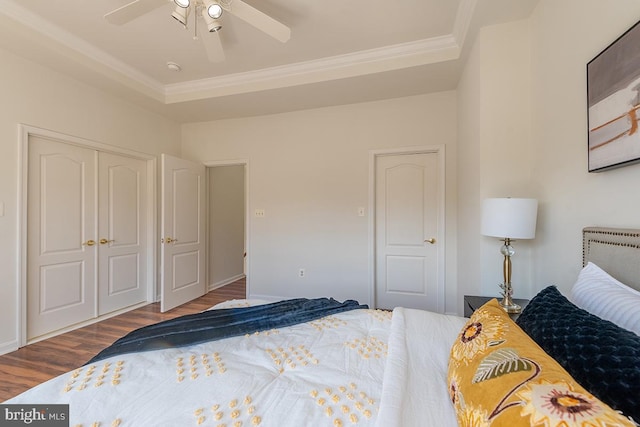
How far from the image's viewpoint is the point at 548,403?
0.53m

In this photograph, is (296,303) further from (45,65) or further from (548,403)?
(45,65)

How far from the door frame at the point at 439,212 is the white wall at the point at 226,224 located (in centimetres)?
255

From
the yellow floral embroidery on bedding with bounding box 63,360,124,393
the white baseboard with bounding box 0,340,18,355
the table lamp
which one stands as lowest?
the white baseboard with bounding box 0,340,18,355

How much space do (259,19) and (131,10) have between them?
79 cm

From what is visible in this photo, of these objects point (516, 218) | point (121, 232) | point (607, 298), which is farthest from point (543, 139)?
point (121, 232)

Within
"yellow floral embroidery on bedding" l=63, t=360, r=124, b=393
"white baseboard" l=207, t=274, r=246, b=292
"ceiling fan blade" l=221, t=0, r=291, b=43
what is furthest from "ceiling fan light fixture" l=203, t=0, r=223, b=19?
"white baseboard" l=207, t=274, r=246, b=292

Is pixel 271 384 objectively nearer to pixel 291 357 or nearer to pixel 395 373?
pixel 291 357

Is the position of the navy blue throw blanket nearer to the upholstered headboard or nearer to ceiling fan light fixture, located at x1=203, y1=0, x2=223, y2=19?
the upholstered headboard

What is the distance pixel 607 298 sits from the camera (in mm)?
977

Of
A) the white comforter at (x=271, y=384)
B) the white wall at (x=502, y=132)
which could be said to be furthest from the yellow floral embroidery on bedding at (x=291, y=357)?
the white wall at (x=502, y=132)

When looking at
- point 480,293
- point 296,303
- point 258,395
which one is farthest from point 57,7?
point 480,293

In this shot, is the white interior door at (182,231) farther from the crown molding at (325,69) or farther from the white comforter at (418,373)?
the white comforter at (418,373)

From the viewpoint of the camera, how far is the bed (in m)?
0.60

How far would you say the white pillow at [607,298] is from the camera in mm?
863
